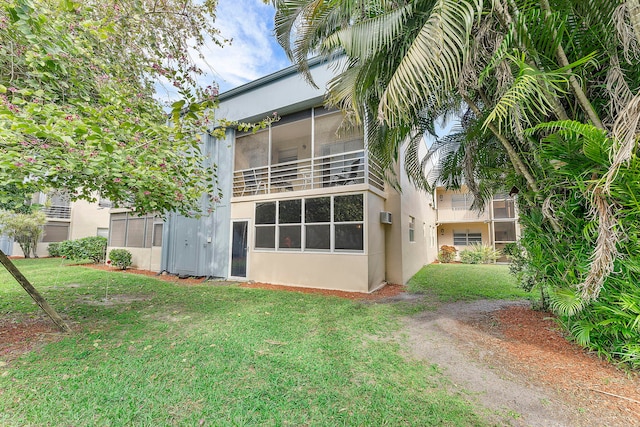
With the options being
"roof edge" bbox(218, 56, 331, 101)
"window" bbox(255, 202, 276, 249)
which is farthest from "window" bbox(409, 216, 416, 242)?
"roof edge" bbox(218, 56, 331, 101)

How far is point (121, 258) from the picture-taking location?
12.8 metres

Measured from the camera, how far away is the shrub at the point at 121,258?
12.8 m

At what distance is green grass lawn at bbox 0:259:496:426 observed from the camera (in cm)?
255

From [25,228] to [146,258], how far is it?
10.9 metres

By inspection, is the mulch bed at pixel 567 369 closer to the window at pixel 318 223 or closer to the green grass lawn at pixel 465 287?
the green grass lawn at pixel 465 287

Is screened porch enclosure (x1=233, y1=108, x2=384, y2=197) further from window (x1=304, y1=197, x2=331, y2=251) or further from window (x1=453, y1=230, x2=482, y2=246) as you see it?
window (x1=453, y1=230, x2=482, y2=246)

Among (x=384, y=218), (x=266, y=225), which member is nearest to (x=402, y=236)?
(x=384, y=218)

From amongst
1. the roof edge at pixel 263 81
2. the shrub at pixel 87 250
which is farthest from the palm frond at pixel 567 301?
the shrub at pixel 87 250

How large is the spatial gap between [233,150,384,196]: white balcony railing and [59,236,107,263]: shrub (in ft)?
35.4

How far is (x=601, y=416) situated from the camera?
253cm

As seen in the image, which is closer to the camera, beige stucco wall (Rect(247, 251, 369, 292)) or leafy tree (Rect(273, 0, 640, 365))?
leafy tree (Rect(273, 0, 640, 365))

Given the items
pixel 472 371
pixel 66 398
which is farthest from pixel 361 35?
pixel 66 398

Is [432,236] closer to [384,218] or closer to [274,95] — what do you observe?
[384,218]

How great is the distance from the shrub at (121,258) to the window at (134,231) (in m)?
0.55
